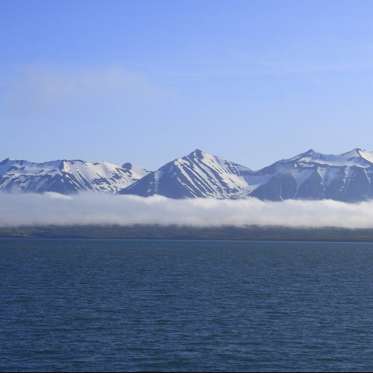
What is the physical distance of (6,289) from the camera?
415ft

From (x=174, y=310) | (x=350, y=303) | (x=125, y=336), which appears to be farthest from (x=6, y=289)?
(x=350, y=303)

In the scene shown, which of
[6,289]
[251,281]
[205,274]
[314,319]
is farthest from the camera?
[205,274]

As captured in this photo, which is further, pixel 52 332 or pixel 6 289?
pixel 6 289

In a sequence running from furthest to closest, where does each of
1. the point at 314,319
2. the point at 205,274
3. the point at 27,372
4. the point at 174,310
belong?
the point at 205,274 → the point at 174,310 → the point at 314,319 → the point at 27,372

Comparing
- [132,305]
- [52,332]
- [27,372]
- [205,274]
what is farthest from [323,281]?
[27,372]

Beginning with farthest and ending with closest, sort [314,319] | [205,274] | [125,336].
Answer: [205,274]
[314,319]
[125,336]

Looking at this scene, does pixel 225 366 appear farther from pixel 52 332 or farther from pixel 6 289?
pixel 6 289

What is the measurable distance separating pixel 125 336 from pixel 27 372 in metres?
17.7

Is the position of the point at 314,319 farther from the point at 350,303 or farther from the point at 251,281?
the point at 251,281

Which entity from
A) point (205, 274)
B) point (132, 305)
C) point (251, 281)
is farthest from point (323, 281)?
point (132, 305)

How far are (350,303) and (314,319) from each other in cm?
1900

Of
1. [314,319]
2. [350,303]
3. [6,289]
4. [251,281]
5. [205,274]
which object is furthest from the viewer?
[205,274]

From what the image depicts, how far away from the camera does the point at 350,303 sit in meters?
112

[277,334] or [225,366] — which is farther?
[277,334]
